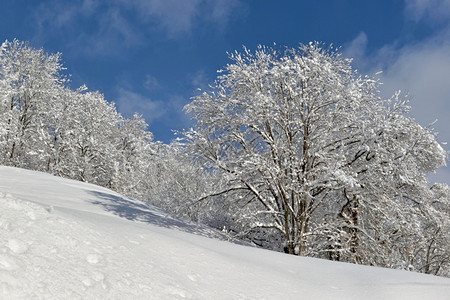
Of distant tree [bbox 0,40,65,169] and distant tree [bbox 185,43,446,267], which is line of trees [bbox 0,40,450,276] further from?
distant tree [bbox 0,40,65,169]

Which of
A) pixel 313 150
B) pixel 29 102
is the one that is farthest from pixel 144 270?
pixel 29 102

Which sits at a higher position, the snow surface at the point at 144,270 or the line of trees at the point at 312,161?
the line of trees at the point at 312,161

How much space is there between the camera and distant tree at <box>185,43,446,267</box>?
872cm

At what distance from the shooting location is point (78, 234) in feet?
10.1

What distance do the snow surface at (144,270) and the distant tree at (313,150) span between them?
13.1 ft

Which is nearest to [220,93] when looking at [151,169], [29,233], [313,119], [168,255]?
[313,119]

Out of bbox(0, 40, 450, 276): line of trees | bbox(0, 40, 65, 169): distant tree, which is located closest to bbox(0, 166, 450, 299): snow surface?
bbox(0, 40, 450, 276): line of trees

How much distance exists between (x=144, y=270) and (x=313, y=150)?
6.92m

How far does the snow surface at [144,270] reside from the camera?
7.45 ft

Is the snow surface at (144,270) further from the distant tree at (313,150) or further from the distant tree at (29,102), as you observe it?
the distant tree at (29,102)

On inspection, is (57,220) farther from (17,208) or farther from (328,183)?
(328,183)

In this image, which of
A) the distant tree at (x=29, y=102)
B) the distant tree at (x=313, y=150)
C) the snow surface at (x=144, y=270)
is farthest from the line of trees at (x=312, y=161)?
the distant tree at (x=29, y=102)

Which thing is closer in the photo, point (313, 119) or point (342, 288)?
point (342, 288)

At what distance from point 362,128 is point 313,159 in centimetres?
158
